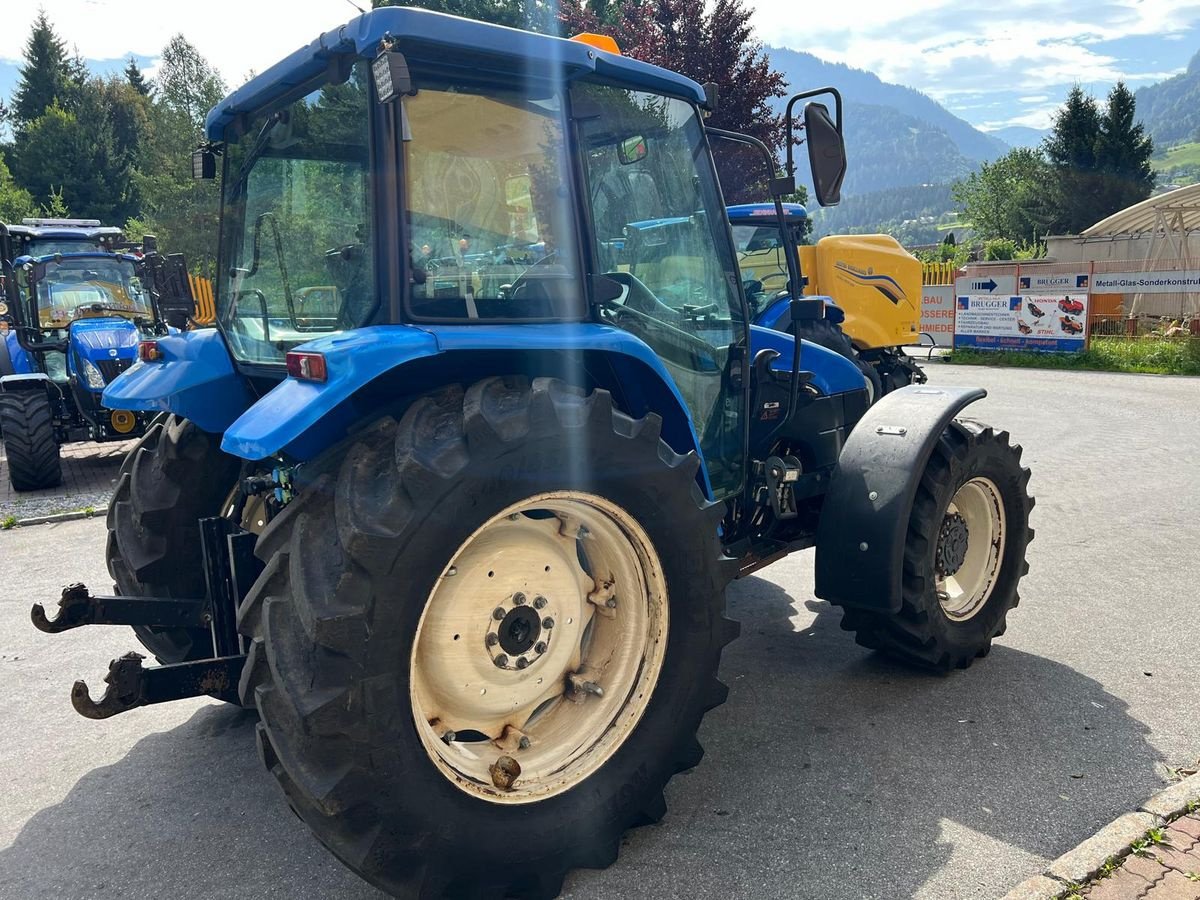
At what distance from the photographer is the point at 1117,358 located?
16.8 metres

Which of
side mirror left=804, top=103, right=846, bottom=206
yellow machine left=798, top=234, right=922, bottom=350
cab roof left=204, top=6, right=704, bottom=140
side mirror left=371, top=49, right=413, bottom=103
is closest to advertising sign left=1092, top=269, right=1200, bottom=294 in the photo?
yellow machine left=798, top=234, right=922, bottom=350

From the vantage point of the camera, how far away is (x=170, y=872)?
2779 mm

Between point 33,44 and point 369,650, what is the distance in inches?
2229

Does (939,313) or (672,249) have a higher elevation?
(672,249)

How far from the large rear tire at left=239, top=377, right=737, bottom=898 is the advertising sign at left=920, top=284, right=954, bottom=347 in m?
19.4

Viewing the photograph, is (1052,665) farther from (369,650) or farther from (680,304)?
(369,650)

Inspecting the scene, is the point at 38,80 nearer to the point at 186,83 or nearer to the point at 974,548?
the point at 186,83

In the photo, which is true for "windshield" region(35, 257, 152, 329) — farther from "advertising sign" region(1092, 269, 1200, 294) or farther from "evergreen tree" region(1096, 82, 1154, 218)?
"evergreen tree" region(1096, 82, 1154, 218)

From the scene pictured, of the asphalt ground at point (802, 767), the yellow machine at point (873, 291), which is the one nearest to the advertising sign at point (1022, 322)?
the yellow machine at point (873, 291)

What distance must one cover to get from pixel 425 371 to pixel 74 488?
8.10 meters

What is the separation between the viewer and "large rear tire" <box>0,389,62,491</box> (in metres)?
8.90

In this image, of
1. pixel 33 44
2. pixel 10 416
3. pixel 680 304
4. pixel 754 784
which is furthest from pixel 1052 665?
pixel 33 44

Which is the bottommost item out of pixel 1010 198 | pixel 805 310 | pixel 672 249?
pixel 805 310

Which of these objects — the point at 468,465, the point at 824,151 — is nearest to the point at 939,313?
the point at 824,151
